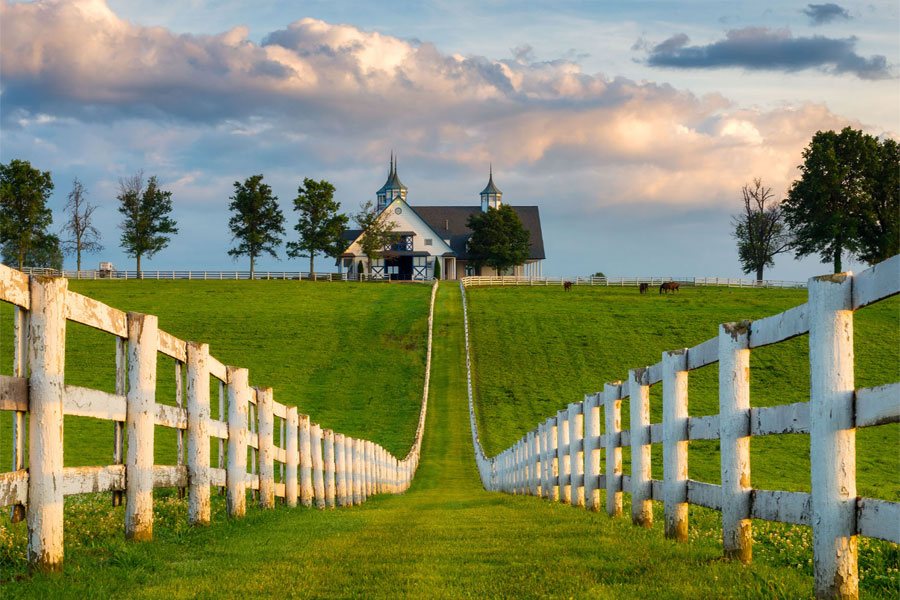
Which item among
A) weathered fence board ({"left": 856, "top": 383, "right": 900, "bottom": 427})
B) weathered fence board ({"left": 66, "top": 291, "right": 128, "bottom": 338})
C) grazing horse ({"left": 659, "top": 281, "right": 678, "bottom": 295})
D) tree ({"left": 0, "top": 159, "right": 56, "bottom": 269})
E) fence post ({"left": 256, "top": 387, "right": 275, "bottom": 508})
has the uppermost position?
tree ({"left": 0, "top": 159, "right": 56, "bottom": 269})

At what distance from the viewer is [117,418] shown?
725 cm

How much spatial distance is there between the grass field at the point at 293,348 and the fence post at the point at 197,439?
20.6 m

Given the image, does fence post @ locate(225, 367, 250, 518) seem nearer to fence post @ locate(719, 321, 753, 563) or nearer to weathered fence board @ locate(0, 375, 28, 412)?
weathered fence board @ locate(0, 375, 28, 412)

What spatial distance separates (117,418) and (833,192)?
97.4 meters

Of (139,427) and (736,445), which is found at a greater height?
(139,427)

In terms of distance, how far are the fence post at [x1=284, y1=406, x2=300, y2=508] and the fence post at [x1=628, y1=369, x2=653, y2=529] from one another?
16.8 ft

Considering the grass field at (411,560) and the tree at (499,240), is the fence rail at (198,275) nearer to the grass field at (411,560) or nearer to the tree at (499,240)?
the tree at (499,240)

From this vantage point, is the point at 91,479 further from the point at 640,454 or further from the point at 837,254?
the point at 837,254

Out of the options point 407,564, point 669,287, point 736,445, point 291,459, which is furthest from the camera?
point 669,287

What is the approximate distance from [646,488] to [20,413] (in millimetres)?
5931

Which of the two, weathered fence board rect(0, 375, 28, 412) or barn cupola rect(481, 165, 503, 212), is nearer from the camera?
weathered fence board rect(0, 375, 28, 412)

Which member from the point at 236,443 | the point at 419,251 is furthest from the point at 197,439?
the point at 419,251

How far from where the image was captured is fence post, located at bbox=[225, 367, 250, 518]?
10062 millimetres

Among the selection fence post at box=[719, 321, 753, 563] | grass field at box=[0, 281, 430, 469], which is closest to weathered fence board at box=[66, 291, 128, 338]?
fence post at box=[719, 321, 753, 563]
